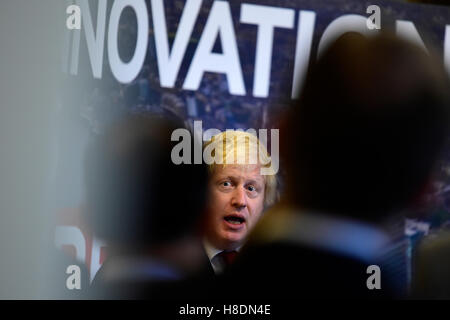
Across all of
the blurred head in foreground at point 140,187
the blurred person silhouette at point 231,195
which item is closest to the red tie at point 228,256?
the blurred person silhouette at point 231,195

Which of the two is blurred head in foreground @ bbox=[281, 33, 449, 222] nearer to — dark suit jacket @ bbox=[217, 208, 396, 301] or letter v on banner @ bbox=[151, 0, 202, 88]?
dark suit jacket @ bbox=[217, 208, 396, 301]

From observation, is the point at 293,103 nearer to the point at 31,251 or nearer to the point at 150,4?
the point at 150,4

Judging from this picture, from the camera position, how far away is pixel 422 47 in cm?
222

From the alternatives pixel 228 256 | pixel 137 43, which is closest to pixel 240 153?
pixel 228 256

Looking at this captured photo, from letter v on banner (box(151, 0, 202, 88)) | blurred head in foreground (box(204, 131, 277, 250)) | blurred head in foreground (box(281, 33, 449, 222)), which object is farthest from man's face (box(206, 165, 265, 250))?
letter v on banner (box(151, 0, 202, 88))

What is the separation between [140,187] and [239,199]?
0.33 m

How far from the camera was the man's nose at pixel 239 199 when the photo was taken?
2051 mm

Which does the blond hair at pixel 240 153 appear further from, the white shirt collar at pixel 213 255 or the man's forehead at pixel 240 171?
the white shirt collar at pixel 213 255

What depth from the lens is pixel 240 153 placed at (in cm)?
208

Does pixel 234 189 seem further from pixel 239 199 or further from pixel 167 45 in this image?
pixel 167 45

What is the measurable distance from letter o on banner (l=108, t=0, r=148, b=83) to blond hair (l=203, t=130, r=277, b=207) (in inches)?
13.7

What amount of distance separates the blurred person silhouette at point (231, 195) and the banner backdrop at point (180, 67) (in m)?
0.09

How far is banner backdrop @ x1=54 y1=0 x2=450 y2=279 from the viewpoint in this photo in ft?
6.70
